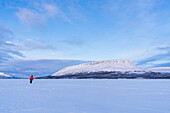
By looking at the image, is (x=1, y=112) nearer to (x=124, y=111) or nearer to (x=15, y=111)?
(x=15, y=111)

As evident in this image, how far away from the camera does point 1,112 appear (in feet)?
21.2

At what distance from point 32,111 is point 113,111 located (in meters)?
3.33

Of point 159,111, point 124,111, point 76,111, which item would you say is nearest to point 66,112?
point 76,111

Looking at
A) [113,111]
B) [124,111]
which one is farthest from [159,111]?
[113,111]

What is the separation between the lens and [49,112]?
662cm

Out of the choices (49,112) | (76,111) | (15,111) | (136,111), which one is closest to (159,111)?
(136,111)

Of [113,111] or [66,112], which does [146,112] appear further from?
[66,112]

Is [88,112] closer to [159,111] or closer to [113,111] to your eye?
[113,111]

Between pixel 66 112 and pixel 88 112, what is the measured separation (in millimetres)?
877

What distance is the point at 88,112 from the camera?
21.8ft

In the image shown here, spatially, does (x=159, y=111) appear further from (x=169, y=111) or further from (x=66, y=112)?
(x=66, y=112)

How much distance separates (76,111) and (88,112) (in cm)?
52

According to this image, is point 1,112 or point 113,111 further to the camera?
point 113,111

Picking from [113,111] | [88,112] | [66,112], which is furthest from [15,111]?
[113,111]
